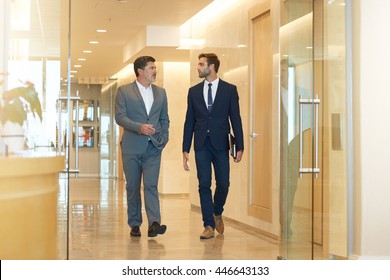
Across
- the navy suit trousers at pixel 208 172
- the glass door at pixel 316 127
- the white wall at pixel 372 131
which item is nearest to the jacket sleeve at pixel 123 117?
the navy suit trousers at pixel 208 172

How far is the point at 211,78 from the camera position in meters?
8.62

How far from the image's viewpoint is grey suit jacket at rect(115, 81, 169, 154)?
27.3 feet

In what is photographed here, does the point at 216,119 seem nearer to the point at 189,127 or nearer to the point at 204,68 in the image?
the point at 189,127

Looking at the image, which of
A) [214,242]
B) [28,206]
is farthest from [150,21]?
[28,206]

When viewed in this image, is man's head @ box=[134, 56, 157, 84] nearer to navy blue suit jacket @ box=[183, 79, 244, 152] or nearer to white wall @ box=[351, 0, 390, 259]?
navy blue suit jacket @ box=[183, 79, 244, 152]

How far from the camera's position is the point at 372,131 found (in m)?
6.01

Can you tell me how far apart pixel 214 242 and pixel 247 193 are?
182cm

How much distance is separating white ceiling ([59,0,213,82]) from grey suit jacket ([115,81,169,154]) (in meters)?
1.38

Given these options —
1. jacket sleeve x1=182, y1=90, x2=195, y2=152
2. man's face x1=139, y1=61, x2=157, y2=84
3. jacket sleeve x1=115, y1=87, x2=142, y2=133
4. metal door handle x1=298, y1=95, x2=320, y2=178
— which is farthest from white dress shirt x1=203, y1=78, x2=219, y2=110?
metal door handle x1=298, y1=95, x2=320, y2=178

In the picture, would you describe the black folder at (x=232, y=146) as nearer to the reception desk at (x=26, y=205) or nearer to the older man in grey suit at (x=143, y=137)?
the older man in grey suit at (x=143, y=137)

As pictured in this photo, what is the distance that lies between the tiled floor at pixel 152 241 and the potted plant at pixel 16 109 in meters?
0.72

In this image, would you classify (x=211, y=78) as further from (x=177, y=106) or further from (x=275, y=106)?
(x=177, y=106)

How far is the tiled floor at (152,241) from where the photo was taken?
7012 mm

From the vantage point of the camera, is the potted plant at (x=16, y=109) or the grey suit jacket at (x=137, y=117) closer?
the potted plant at (x=16, y=109)
